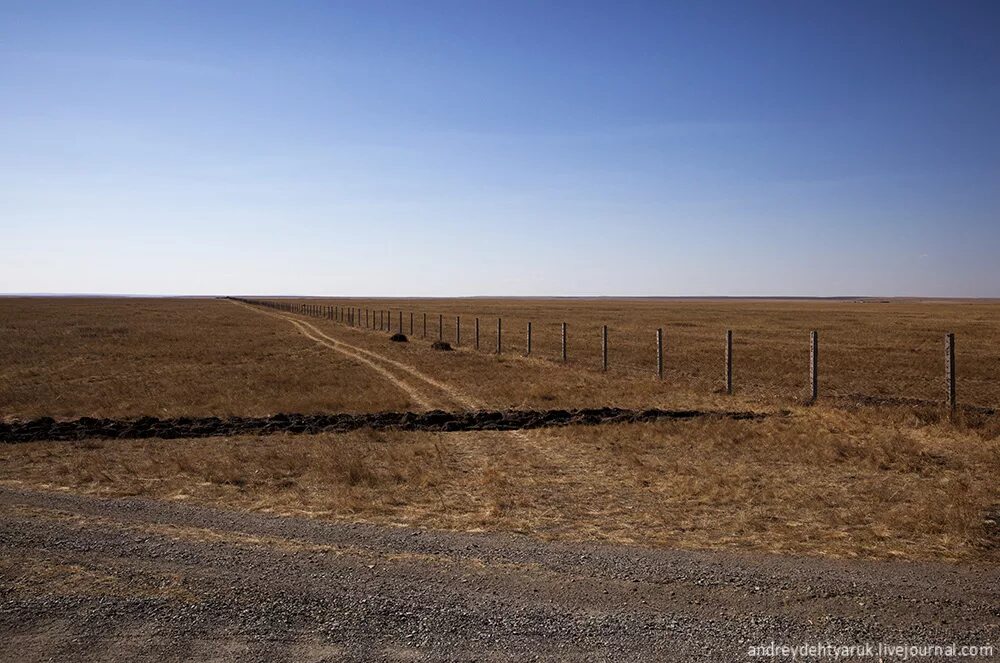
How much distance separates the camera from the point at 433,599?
5273 mm

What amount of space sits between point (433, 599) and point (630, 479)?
4.85 m

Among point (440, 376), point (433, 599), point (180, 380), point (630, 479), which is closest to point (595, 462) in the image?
point (630, 479)

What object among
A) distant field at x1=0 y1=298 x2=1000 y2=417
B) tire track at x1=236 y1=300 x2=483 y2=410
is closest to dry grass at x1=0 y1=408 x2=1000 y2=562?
distant field at x1=0 y1=298 x2=1000 y2=417

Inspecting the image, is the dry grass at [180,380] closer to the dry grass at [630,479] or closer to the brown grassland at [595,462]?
the brown grassland at [595,462]

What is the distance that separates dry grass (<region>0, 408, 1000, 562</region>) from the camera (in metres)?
7.09

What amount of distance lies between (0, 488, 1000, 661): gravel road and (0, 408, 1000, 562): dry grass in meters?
0.79

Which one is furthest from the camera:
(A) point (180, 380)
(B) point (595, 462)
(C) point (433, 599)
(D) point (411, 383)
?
(A) point (180, 380)

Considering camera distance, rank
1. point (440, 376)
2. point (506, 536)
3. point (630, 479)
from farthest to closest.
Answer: point (440, 376), point (630, 479), point (506, 536)

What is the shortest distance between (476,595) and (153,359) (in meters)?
28.1

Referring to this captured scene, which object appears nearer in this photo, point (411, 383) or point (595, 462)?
point (595, 462)

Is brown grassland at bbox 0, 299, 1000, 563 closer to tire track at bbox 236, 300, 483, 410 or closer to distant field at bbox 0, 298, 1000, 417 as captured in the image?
distant field at bbox 0, 298, 1000, 417

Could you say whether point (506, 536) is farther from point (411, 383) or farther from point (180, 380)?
point (180, 380)

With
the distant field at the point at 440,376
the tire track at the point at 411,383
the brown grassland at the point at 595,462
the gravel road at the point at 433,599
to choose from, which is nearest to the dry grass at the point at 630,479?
the brown grassland at the point at 595,462

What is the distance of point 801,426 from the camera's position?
534 inches
